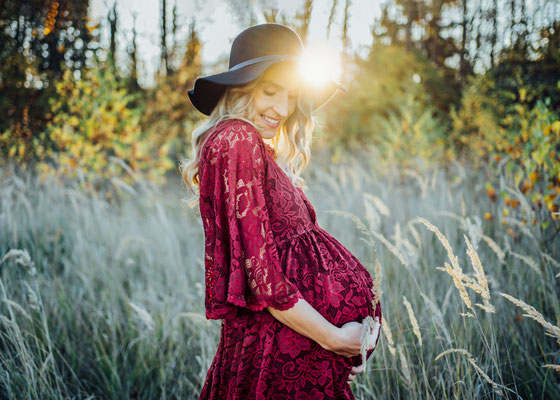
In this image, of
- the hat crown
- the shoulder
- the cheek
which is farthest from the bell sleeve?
the hat crown

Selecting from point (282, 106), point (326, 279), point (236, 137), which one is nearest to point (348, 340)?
point (326, 279)

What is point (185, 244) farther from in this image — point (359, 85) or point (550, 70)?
point (359, 85)

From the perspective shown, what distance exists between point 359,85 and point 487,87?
168 inches

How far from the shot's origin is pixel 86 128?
5211 millimetres

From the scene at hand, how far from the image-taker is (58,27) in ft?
15.3

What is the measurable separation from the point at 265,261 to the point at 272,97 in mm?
605

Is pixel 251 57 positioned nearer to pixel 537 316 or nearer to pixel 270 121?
pixel 270 121

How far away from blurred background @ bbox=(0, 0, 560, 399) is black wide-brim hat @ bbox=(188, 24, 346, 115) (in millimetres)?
481

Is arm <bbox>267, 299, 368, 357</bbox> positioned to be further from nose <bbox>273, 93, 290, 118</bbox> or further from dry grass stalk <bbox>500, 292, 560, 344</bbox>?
nose <bbox>273, 93, 290, 118</bbox>

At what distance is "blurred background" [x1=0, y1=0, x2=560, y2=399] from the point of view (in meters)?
1.98

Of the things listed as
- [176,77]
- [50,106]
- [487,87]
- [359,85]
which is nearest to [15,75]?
[50,106]

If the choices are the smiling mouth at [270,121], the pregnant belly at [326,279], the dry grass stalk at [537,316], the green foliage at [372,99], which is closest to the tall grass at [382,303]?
the dry grass stalk at [537,316]

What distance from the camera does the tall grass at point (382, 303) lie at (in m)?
1.78

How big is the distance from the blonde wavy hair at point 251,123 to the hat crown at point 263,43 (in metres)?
0.10
